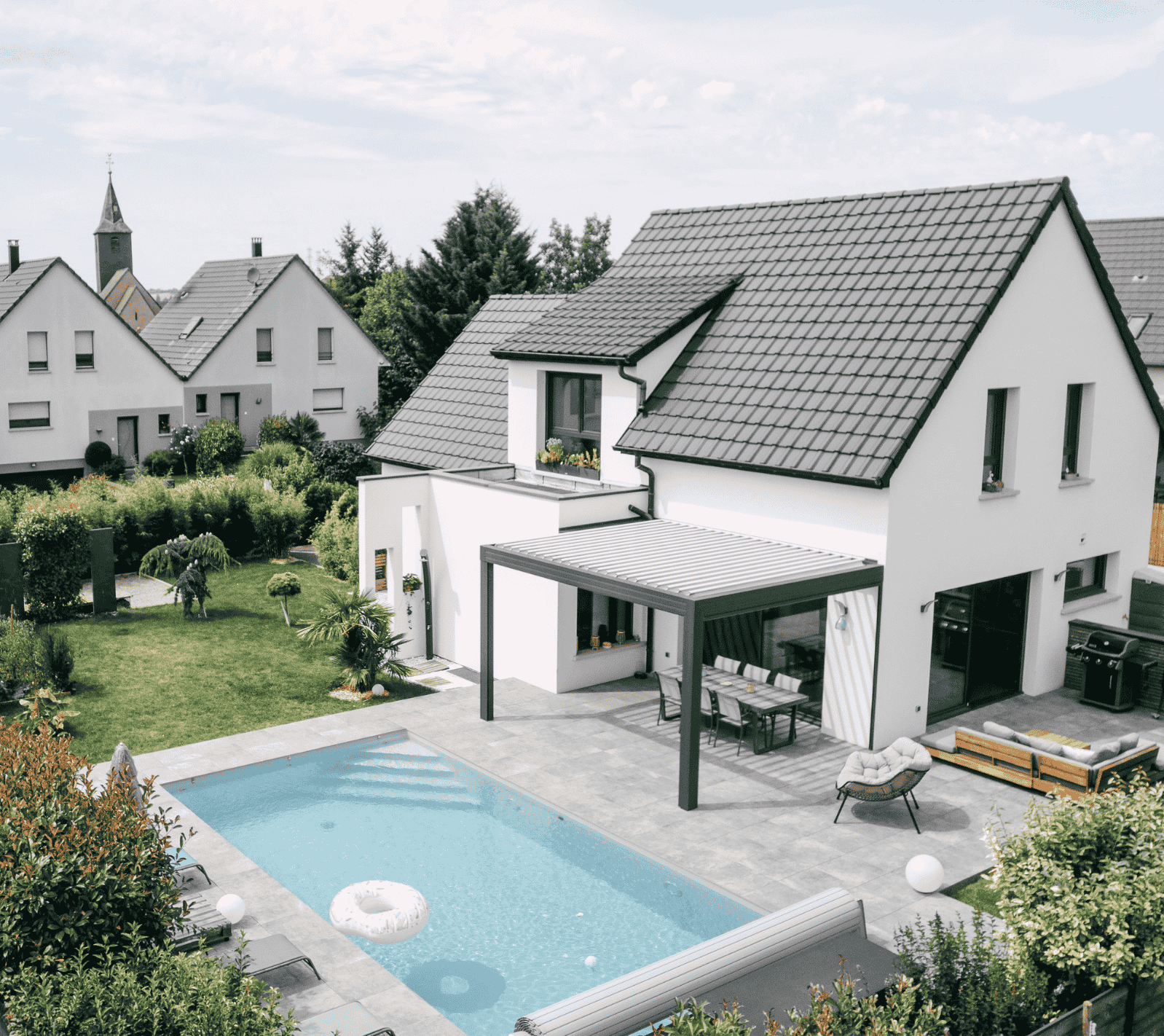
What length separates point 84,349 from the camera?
37.5 metres

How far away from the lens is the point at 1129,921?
8.35 m

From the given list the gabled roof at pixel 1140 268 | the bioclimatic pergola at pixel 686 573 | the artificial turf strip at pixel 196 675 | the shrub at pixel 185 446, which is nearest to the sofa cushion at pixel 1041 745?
the bioclimatic pergola at pixel 686 573

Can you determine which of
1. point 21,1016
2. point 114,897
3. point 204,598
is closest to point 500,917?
point 114,897

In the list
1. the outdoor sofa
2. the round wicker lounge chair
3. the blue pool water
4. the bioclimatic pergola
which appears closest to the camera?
the blue pool water

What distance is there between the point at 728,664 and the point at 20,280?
100 feet

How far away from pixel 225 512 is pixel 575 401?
12224 mm

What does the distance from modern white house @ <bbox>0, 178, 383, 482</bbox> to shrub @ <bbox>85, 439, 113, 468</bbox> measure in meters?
0.46

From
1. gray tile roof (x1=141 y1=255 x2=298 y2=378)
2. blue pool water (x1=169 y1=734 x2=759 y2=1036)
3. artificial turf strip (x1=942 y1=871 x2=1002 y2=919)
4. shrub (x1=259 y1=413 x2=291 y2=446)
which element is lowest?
blue pool water (x1=169 y1=734 x2=759 y2=1036)

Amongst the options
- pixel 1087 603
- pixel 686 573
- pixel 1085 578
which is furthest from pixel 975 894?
pixel 1085 578

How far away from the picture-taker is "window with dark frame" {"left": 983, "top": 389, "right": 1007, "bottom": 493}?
1642cm

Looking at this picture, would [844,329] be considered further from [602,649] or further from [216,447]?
[216,447]

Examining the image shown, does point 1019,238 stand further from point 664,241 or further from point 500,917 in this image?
point 500,917

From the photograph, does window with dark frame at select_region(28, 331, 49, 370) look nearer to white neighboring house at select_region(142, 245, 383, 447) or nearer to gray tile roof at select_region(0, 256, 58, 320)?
gray tile roof at select_region(0, 256, 58, 320)

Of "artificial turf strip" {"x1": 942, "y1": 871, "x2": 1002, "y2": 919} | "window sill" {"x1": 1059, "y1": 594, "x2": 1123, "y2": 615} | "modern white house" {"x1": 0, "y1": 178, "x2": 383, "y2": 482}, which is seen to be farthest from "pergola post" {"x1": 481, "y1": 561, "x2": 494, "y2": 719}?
"modern white house" {"x1": 0, "y1": 178, "x2": 383, "y2": 482}
